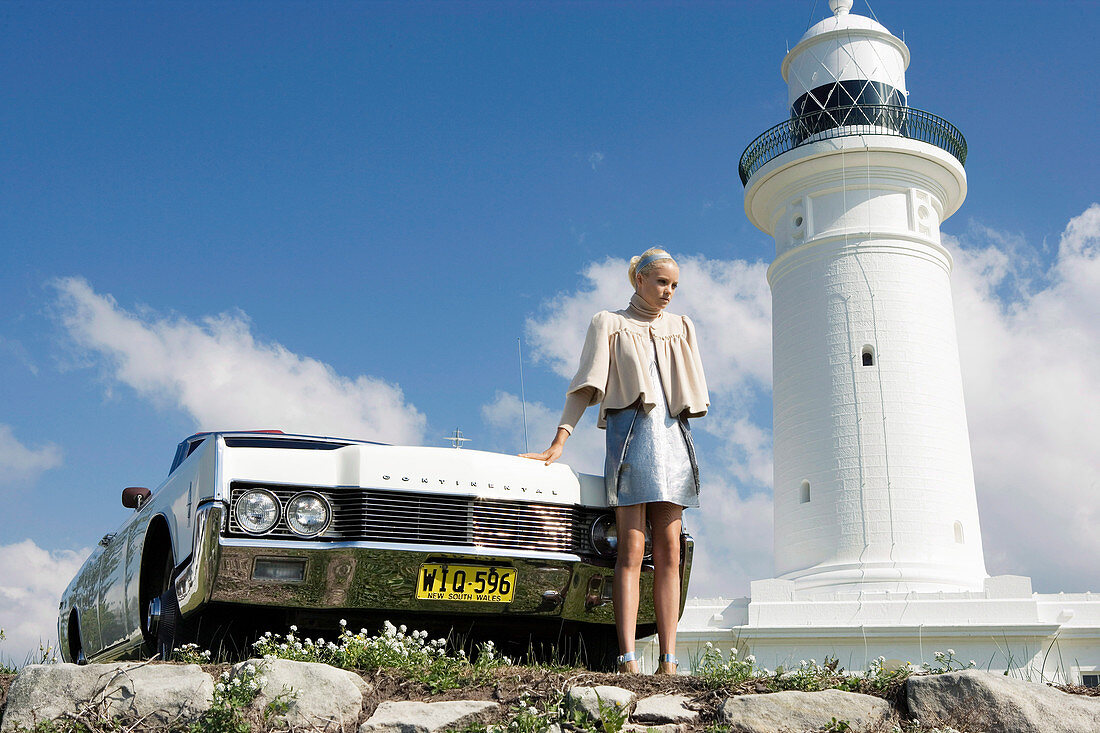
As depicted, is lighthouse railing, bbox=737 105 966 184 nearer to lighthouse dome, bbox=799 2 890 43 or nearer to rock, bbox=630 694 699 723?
lighthouse dome, bbox=799 2 890 43

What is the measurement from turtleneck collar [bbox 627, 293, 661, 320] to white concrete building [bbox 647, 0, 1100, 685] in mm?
11581

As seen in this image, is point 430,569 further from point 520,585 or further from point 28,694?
point 28,694

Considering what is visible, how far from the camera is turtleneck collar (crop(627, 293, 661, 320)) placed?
5.61 metres

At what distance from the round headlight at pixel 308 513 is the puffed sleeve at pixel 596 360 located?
1.36m

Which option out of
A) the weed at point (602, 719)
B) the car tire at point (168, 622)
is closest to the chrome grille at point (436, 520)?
the car tire at point (168, 622)

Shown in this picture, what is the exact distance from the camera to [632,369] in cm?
532

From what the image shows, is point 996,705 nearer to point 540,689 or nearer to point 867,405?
point 540,689

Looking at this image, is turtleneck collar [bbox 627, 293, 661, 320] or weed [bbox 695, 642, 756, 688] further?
turtleneck collar [bbox 627, 293, 661, 320]

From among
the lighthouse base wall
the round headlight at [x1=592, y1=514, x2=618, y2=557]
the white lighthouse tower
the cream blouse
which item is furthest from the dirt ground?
the white lighthouse tower

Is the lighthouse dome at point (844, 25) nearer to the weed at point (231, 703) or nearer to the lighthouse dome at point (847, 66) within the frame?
the lighthouse dome at point (847, 66)

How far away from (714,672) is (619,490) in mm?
1006

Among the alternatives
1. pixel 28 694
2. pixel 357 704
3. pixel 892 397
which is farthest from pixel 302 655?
pixel 892 397

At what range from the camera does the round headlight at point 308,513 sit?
474 centimetres

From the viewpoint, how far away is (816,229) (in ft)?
66.8
